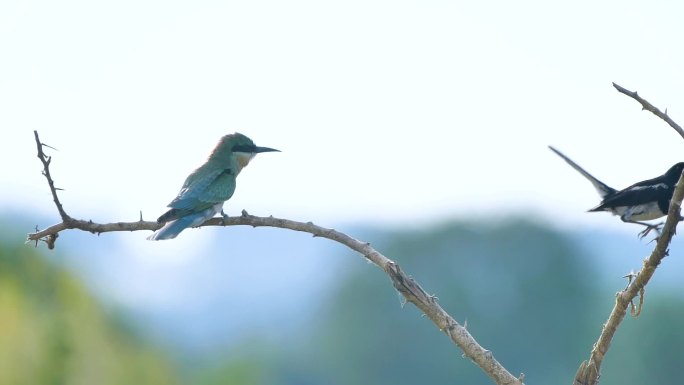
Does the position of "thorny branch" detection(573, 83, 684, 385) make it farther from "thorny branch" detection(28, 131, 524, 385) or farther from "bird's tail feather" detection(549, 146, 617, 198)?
"bird's tail feather" detection(549, 146, 617, 198)

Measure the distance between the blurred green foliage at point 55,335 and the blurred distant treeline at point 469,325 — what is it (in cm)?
1652

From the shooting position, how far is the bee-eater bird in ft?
25.2

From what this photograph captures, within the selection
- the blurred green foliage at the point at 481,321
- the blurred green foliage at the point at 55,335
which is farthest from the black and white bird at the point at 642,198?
the blurred green foliage at the point at 481,321

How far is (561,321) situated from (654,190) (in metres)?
72.4

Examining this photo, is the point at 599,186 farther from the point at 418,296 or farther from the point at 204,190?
the point at 418,296

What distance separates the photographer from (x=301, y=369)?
74625mm

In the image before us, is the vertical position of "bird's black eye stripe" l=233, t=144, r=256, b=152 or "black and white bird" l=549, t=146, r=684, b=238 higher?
A: "bird's black eye stripe" l=233, t=144, r=256, b=152

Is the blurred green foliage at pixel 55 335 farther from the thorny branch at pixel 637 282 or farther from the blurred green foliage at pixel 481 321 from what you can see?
the blurred green foliage at pixel 481 321

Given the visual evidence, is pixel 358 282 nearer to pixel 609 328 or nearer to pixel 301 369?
pixel 301 369

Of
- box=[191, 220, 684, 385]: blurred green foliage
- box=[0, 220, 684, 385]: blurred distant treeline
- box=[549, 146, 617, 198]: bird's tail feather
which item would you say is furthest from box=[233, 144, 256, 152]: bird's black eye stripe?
box=[191, 220, 684, 385]: blurred green foliage

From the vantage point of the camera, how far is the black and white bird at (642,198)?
7.50 meters

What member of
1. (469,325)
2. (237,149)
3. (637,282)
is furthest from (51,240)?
(469,325)

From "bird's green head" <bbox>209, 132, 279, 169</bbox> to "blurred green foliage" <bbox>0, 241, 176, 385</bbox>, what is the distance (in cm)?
2001

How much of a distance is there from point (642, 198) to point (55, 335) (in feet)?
80.6
